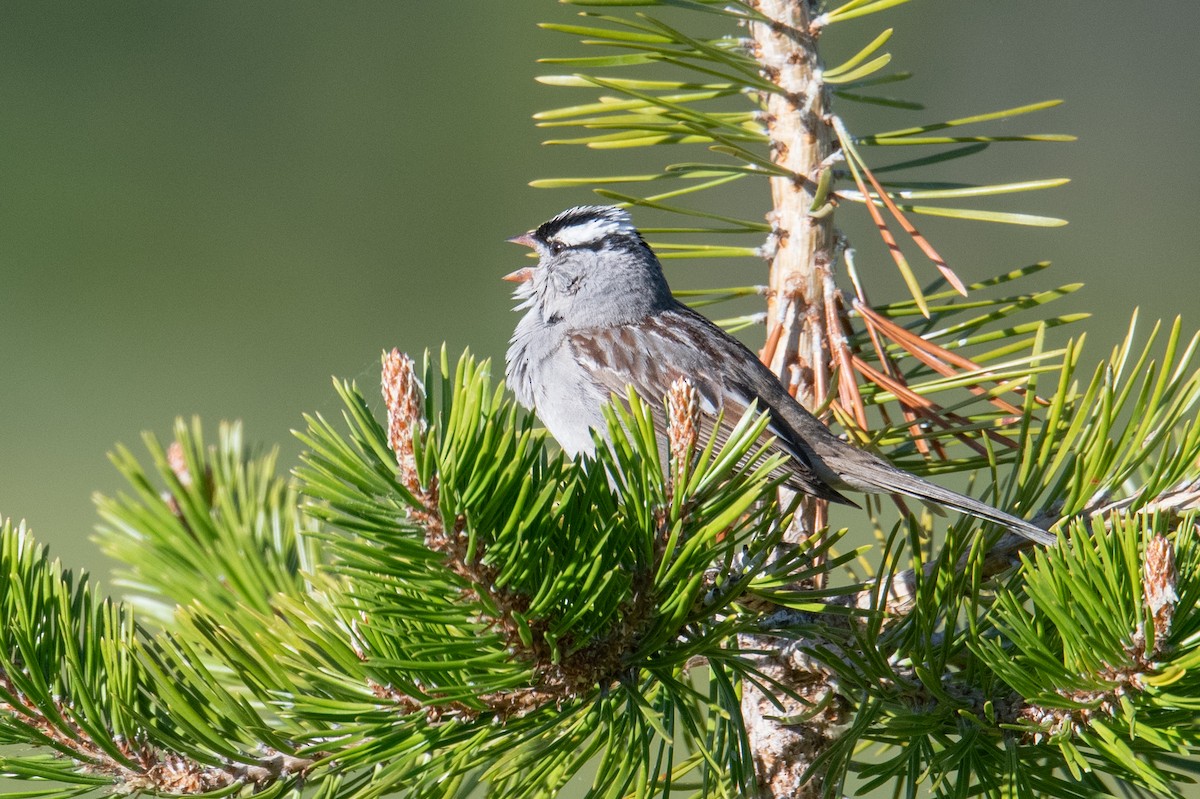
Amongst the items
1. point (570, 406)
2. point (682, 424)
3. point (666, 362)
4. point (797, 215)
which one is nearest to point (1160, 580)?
point (682, 424)

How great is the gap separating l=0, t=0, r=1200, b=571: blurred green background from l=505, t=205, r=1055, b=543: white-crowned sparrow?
5048mm

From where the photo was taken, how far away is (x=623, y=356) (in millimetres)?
2018

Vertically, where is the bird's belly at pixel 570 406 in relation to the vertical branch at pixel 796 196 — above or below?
below

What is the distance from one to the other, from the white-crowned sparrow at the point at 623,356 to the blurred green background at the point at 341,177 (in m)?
5.05

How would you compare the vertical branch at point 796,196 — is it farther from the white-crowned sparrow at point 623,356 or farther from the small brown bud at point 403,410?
the small brown bud at point 403,410

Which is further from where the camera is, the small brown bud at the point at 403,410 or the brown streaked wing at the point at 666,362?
the brown streaked wing at the point at 666,362

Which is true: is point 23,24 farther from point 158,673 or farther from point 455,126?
point 158,673

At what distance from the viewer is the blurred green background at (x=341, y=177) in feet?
25.6

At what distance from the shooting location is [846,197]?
1.38 metres

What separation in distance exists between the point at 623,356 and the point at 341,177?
26.3 ft

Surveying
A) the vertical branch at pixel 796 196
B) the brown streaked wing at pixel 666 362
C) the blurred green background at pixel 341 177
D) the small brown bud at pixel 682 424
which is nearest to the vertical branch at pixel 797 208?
the vertical branch at pixel 796 196

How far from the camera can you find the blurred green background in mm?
7809

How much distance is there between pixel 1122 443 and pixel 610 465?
52 cm

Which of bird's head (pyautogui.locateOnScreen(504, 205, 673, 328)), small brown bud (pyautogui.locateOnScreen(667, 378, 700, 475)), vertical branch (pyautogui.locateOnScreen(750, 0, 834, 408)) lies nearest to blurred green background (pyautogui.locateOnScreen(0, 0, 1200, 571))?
bird's head (pyautogui.locateOnScreen(504, 205, 673, 328))
